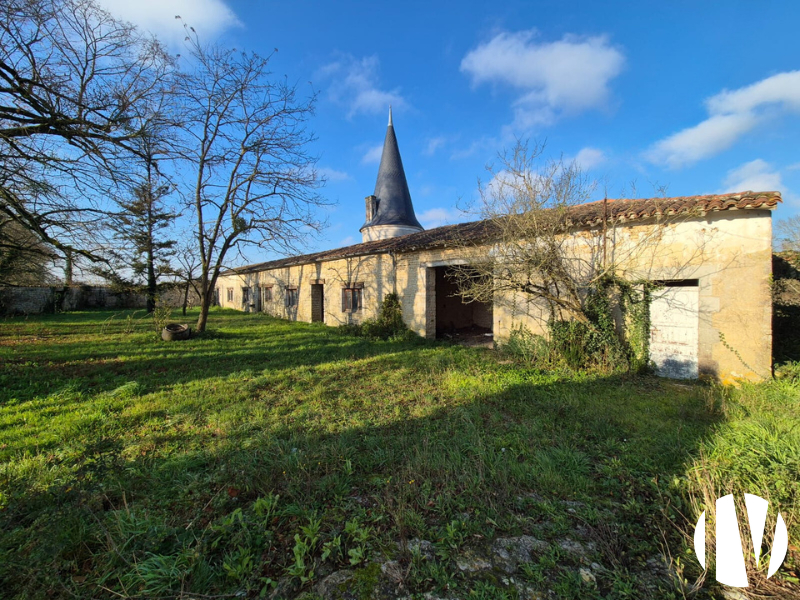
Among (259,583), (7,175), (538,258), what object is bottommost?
(259,583)

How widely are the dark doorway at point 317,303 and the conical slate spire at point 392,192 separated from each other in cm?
1053

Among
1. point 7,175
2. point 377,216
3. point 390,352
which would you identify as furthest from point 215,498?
point 377,216

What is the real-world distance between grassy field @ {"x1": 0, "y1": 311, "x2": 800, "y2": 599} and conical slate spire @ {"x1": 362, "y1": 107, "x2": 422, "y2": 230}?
21.1 m

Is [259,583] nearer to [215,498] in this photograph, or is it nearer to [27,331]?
[215,498]

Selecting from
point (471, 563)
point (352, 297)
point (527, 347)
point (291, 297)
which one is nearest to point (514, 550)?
point (471, 563)

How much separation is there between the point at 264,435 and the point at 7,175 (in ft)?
24.0

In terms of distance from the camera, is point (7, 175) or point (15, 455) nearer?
point (15, 455)

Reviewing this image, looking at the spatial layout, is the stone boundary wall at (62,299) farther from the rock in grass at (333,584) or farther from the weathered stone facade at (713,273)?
the weathered stone facade at (713,273)

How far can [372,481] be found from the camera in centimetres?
305

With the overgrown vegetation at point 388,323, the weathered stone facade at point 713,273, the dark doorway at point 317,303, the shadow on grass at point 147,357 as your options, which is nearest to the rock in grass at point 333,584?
the shadow on grass at point 147,357

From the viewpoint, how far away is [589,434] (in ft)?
13.3

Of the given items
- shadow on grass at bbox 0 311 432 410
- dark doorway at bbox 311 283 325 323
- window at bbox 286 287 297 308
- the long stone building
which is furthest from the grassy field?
window at bbox 286 287 297 308

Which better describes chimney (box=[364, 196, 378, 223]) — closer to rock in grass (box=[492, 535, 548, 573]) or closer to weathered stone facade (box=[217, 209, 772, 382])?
weathered stone facade (box=[217, 209, 772, 382])

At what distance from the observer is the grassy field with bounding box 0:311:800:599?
6.71ft
